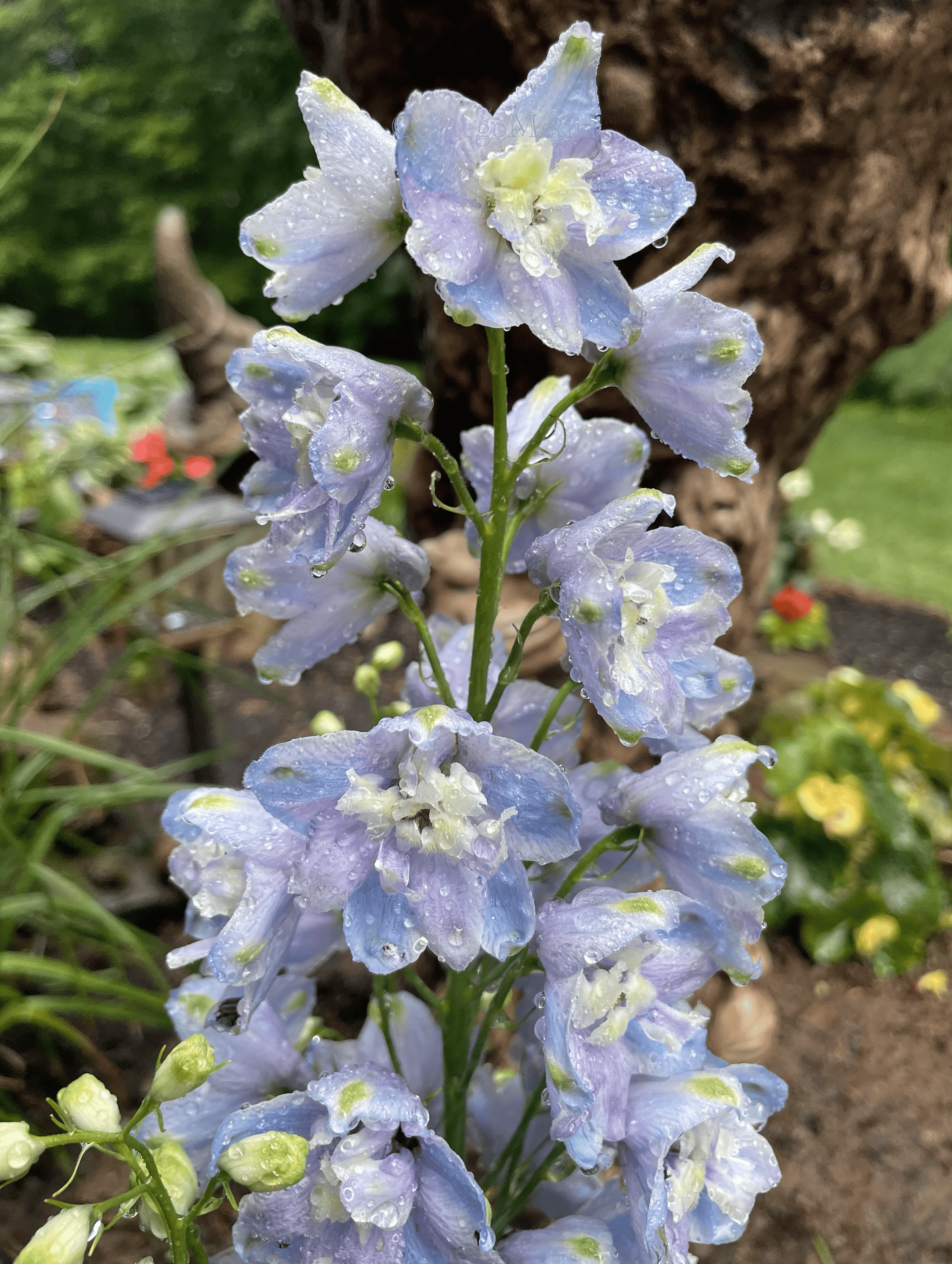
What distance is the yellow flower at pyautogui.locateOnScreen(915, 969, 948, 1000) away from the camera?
2.05 meters

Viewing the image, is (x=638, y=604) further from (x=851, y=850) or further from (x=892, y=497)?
(x=892, y=497)

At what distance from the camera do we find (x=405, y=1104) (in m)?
0.65

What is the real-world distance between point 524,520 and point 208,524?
5.75ft

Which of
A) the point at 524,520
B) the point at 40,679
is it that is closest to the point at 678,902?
the point at 524,520

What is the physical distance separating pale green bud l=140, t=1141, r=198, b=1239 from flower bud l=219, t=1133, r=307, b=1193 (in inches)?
1.7

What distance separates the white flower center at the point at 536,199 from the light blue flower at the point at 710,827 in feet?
1.26

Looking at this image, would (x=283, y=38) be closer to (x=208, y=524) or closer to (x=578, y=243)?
(x=208, y=524)

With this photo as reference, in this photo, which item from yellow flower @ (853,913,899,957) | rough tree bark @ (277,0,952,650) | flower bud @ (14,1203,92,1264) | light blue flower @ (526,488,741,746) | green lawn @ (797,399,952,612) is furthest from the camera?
green lawn @ (797,399,952,612)

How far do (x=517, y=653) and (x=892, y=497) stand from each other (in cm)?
583

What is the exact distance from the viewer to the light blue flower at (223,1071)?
2.62 ft

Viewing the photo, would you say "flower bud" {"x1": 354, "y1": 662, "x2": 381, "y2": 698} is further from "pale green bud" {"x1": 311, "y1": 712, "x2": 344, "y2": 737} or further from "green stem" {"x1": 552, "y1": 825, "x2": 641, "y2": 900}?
"green stem" {"x1": 552, "y1": 825, "x2": 641, "y2": 900}

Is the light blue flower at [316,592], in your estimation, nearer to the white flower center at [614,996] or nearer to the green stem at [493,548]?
the green stem at [493,548]

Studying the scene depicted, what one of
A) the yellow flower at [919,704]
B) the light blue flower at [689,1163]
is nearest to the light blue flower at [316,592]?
the light blue flower at [689,1163]

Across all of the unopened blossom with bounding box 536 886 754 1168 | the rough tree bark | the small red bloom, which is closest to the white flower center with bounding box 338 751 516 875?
the unopened blossom with bounding box 536 886 754 1168
